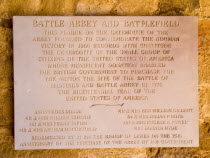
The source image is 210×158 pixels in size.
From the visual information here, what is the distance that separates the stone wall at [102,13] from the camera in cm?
248

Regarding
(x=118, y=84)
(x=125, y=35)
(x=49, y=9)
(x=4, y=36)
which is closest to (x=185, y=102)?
(x=118, y=84)

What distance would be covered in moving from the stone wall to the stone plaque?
79 mm

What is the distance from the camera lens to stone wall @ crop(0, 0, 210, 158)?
2.48 meters

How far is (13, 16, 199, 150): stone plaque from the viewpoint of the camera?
2.44 metres

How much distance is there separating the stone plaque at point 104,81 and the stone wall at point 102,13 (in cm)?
8

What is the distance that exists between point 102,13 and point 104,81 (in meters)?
0.56

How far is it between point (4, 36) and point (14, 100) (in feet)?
1.72

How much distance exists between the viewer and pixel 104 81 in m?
2.48

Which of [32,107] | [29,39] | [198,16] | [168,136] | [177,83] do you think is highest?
[198,16]

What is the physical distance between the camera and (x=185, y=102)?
2508 mm

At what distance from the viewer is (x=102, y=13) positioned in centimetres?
251

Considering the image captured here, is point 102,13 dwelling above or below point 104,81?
above

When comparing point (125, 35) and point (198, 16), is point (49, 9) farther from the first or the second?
point (198, 16)

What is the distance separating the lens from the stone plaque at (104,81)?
2.44 m
